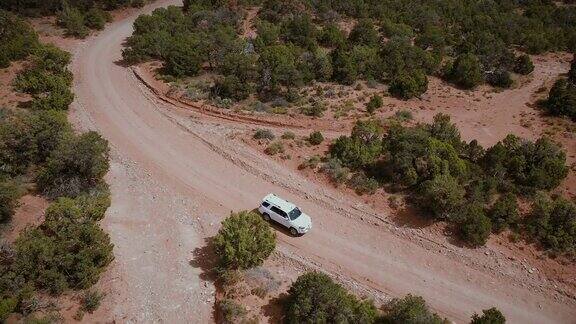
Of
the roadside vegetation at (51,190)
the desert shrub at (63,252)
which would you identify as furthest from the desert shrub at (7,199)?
the desert shrub at (63,252)

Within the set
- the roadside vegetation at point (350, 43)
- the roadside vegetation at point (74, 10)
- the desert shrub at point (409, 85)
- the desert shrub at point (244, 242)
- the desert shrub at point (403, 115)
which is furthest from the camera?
the roadside vegetation at point (74, 10)

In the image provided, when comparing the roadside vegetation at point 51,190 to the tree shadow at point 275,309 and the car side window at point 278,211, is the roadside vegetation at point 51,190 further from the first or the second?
the car side window at point 278,211

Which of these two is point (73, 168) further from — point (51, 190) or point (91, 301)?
point (91, 301)

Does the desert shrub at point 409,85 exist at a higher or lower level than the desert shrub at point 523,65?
higher

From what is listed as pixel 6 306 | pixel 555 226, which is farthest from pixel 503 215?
pixel 6 306

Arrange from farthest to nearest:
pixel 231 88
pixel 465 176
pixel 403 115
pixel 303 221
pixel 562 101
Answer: pixel 562 101 → pixel 231 88 → pixel 403 115 → pixel 465 176 → pixel 303 221

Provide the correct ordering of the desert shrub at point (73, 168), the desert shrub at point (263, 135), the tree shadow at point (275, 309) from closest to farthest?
the tree shadow at point (275, 309), the desert shrub at point (73, 168), the desert shrub at point (263, 135)

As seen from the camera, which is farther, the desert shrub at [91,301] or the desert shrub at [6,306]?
the desert shrub at [91,301]
